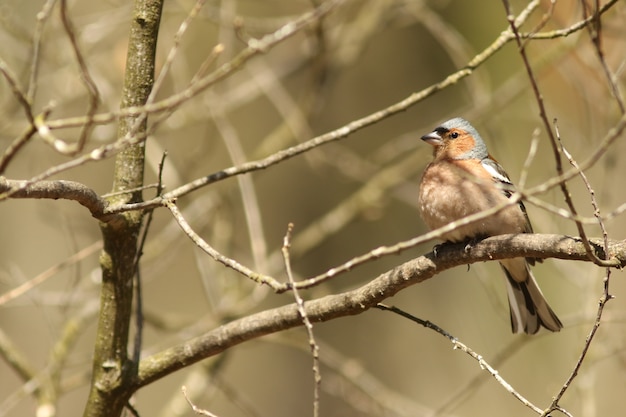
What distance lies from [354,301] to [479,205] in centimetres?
132

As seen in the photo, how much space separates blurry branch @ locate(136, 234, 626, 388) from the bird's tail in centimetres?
119

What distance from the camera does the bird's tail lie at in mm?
4449

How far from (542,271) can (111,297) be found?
6027 mm

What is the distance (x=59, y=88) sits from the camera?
6574 millimetres

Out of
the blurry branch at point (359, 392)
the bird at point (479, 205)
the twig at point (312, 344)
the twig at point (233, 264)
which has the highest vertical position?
the bird at point (479, 205)

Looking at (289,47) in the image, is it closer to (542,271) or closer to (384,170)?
(384,170)

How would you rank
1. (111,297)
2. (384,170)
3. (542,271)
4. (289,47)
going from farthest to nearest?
(542,271) → (289,47) → (384,170) → (111,297)

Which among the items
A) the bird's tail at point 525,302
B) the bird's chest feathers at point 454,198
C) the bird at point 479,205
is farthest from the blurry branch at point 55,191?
the bird's tail at point 525,302

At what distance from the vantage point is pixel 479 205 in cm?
428

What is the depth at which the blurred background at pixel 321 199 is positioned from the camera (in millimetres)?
5805

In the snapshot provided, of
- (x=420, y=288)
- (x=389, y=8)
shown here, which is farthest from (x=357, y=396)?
(x=389, y=8)

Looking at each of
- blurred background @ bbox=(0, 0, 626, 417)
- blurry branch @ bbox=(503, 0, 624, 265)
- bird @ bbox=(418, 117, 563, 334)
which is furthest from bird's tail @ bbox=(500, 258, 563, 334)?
blurry branch @ bbox=(503, 0, 624, 265)

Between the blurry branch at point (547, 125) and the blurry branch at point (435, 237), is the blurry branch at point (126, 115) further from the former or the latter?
the blurry branch at point (547, 125)

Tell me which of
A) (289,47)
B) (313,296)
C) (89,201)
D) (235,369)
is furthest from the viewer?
(235,369)
